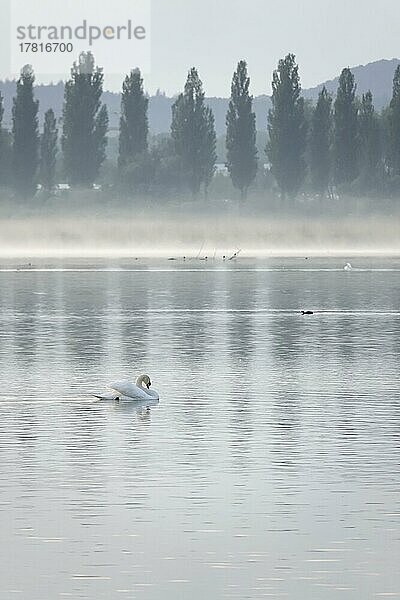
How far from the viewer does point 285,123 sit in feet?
480

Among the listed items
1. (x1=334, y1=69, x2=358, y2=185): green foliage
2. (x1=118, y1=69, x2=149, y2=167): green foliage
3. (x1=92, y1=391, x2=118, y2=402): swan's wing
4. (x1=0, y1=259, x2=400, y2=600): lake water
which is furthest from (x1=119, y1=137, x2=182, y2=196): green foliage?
(x1=92, y1=391, x2=118, y2=402): swan's wing

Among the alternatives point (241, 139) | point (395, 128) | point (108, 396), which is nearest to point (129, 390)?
point (108, 396)

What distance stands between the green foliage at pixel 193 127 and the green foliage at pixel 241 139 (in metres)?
1.87

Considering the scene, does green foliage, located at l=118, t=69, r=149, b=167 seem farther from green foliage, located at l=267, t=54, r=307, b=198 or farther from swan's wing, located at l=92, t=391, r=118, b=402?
swan's wing, located at l=92, t=391, r=118, b=402

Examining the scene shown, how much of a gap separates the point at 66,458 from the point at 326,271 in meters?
89.1

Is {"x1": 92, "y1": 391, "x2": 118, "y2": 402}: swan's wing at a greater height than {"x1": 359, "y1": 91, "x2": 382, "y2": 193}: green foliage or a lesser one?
lesser

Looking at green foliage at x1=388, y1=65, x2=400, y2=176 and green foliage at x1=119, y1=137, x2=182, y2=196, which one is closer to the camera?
green foliage at x1=388, y1=65, x2=400, y2=176

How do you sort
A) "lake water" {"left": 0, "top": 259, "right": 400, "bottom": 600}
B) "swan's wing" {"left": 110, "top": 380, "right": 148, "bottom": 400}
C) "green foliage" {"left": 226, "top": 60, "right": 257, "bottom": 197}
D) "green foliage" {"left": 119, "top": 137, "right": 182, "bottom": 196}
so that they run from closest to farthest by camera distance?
"lake water" {"left": 0, "top": 259, "right": 400, "bottom": 600} < "swan's wing" {"left": 110, "top": 380, "right": 148, "bottom": 400} < "green foliage" {"left": 226, "top": 60, "right": 257, "bottom": 197} < "green foliage" {"left": 119, "top": 137, "right": 182, "bottom": 196}

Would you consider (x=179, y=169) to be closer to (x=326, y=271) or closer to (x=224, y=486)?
(x=326, y=271)

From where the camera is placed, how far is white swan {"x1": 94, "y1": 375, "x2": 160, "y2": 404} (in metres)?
27.8

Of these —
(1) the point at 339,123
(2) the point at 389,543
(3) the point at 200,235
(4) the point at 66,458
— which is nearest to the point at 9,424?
(4) the point at 66,458

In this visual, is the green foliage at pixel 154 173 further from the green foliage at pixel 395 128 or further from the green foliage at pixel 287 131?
the green foliage at pixel 395 128

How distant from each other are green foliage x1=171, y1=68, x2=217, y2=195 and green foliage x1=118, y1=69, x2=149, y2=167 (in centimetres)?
254

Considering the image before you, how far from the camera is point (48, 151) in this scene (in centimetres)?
14650
